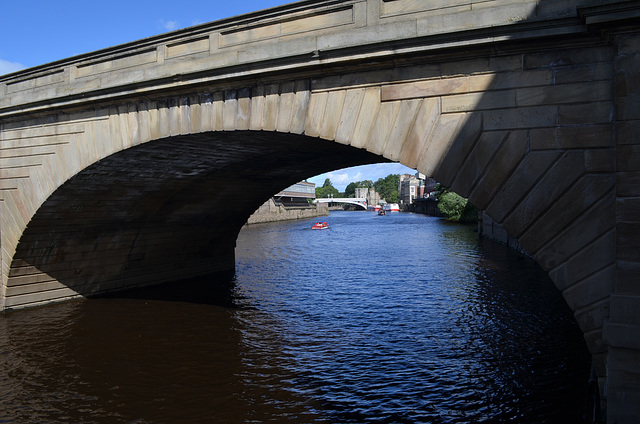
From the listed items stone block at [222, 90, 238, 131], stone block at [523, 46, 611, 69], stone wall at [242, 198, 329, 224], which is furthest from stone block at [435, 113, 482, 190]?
stone wall at [242, 198, 329, 224]

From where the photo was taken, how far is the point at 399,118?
28.0 feet

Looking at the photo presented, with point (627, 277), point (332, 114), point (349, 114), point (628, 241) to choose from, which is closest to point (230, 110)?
point (332, 114)

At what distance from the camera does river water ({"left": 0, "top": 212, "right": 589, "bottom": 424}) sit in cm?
975

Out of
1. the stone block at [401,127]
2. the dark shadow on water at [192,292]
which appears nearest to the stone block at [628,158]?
the stone block at [401,127]

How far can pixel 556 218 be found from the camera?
7.14 meters

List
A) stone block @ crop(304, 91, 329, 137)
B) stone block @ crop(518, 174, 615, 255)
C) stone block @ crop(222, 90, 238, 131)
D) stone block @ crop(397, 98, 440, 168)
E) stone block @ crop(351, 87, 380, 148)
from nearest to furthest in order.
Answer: stone block @ crop(518, 174, 615, 255) → stone block @ crop(397, 98, 440, 168) → stone block @ crop(351, 87, 380, 148) → stone block @ crop(304, 91, 329, 137) → stone block @ crop(222, 90, 238, 131)

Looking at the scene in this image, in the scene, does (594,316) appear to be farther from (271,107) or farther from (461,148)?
(271,107)

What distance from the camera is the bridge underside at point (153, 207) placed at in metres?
13.6

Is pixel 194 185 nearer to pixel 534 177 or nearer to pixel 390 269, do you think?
pixel 390 269

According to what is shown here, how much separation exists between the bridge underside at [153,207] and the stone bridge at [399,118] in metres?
0.13

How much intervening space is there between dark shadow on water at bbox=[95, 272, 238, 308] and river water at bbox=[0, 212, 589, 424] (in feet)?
0.36

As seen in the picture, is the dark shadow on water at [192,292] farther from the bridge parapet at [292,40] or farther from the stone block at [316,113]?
the stone block at [316,113]

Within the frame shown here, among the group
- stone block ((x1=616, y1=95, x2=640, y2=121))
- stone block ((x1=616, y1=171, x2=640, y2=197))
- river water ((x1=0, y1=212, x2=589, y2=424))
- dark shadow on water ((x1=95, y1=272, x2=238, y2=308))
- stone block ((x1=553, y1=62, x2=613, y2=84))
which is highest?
stone block ((x1=553, y1=62, x2=613, y2=84))

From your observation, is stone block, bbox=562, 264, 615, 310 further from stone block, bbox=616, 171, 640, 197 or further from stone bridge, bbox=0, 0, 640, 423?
stone block, bbox=616, 171, 640, 197
